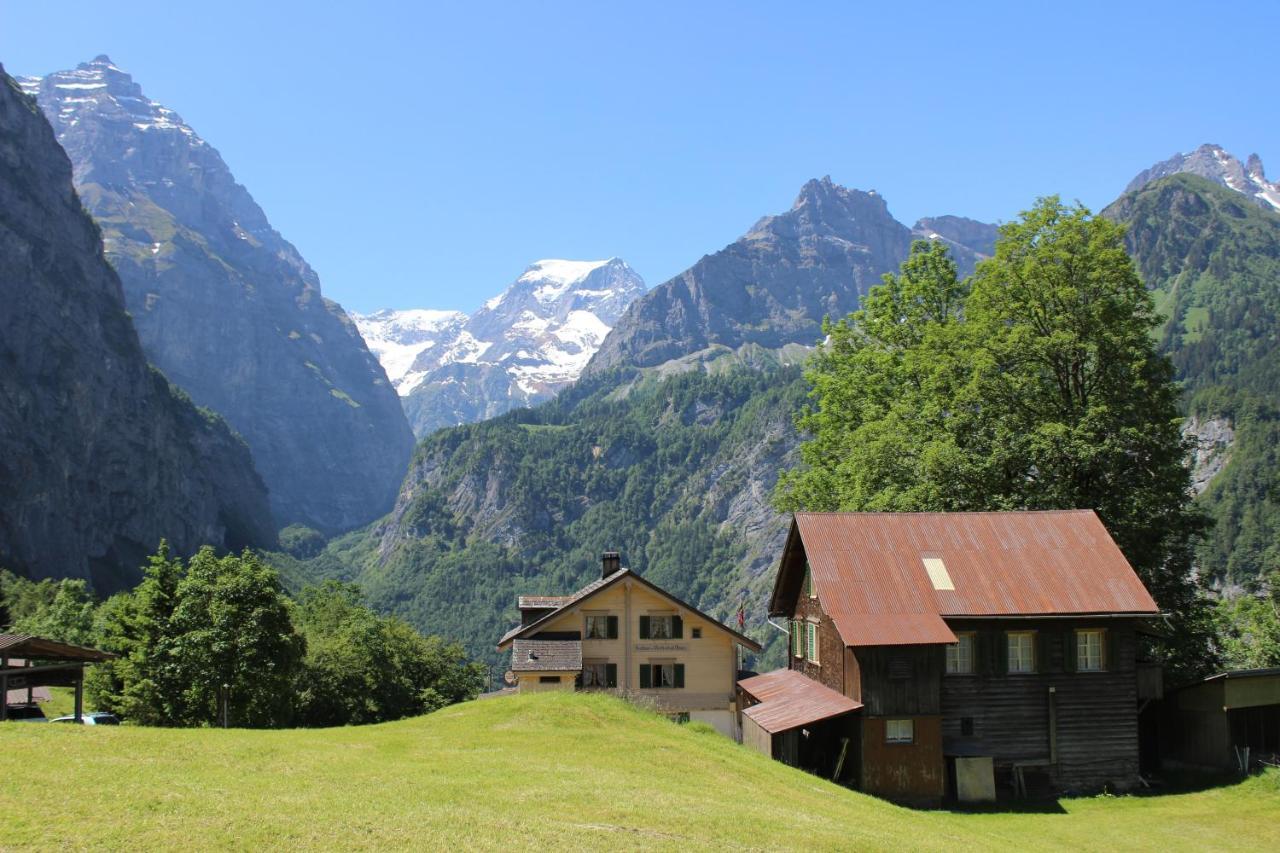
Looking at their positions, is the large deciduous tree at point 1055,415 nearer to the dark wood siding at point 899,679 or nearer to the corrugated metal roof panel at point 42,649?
the dark wood siding at point 899,679

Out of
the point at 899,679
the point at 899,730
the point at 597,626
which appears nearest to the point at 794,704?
the point at 899,730

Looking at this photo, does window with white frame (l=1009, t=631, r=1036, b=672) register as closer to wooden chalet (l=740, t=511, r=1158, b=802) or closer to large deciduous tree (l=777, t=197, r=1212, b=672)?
wooden chalet (l=740, t=511, r=1158, b=802)

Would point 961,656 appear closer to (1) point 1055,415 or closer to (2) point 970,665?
(2) point 970,665

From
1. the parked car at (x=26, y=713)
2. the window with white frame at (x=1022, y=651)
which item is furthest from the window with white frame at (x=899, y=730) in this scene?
the parked car at (x=26, y=713)

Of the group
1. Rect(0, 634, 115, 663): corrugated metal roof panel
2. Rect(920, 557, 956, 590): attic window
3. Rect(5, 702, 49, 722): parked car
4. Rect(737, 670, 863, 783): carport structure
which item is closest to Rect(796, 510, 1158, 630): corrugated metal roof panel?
Rect(920, 557, 956, 590): attic window

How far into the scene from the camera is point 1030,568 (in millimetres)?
41000

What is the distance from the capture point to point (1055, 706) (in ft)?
131

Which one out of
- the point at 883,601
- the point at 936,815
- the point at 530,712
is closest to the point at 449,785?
the point at 530,712

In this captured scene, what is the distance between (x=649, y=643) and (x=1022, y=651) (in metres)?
24.7

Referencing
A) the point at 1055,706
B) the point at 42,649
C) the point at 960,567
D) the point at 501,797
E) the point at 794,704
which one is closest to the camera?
the point at 501,797

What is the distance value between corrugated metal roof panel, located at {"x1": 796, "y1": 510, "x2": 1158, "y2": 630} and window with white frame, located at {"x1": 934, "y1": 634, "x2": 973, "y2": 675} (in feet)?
4.34

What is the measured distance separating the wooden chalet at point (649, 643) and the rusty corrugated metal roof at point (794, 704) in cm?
1035

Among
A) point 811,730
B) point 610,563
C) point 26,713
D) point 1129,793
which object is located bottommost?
point 1129,793

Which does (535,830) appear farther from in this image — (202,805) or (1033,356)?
(1033,356)
